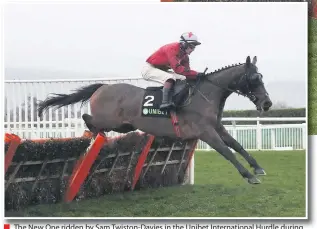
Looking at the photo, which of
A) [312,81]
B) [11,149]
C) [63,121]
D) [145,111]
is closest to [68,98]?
[63,121]

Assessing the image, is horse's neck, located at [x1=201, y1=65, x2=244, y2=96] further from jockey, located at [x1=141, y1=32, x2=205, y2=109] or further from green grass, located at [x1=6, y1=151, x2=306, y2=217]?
green grass, located at [x1=6, y1=151, x2=306, y2=217]

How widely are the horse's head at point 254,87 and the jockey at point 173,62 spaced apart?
46 cm

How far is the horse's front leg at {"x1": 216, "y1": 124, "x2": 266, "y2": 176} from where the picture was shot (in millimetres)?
8055

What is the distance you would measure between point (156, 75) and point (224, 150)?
108 cm

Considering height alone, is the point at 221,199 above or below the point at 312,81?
below

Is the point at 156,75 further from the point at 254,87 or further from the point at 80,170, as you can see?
the point at 80,170

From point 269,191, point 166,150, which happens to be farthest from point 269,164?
point 166,150

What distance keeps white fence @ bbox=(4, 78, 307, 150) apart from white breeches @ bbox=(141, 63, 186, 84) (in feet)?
0.83

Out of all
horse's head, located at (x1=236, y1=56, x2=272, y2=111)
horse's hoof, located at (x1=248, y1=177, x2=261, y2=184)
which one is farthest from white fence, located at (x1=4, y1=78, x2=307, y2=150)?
horse's hoof, located at (x1=248, y1=177, x2=261, y2=184)

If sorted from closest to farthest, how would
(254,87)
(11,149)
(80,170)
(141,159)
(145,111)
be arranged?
(11,149) < (254,87) < (145,111) < (80,170) < (141,159)

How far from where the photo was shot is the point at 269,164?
8594 millimetres

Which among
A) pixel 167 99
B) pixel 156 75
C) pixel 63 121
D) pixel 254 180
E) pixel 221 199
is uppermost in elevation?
pixel 156 75

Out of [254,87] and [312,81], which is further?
[312,81]

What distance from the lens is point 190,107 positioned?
816cm
